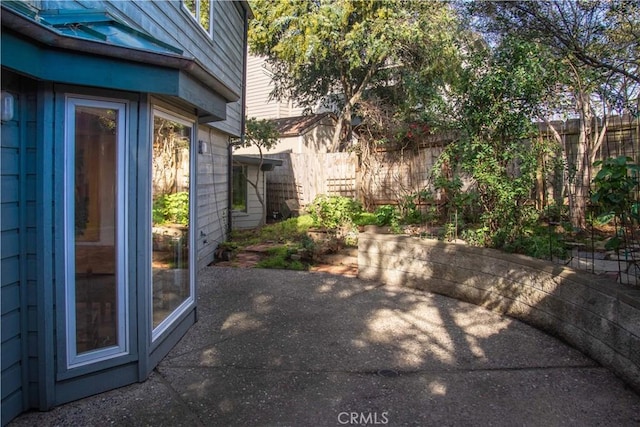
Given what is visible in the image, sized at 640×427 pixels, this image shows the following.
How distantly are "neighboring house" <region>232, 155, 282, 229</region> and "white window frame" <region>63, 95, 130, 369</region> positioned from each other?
8.75 m

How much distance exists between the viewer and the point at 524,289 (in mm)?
4695

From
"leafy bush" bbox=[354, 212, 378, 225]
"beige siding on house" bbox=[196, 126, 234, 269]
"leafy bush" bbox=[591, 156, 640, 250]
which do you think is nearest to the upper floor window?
"beige siding on house" bbox=[196, 126, 234, 269]

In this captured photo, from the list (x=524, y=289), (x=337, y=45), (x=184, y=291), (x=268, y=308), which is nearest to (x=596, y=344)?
(x=524, y=289)

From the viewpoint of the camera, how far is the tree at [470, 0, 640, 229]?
6344 mm

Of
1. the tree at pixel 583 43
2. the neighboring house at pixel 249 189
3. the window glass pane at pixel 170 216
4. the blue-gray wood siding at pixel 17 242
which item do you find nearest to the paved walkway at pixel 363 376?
the blue-gray wood siding at pixel 17 242

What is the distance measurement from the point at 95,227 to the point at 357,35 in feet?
36.4

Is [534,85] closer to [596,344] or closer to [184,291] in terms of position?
[596,344]

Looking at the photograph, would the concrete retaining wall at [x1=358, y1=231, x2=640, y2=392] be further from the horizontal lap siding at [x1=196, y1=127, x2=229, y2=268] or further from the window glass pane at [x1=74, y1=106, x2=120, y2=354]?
the window glass pane at [x1=74, y1=106, x2=120, y2=354]

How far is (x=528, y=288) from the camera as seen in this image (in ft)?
15.2

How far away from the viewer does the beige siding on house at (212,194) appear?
7.69m

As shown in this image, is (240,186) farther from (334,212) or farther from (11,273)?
(11,273)

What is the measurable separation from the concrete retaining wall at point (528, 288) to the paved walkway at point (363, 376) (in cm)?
15

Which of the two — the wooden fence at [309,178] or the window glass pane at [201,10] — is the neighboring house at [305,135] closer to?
the wooden fence at [309,178]

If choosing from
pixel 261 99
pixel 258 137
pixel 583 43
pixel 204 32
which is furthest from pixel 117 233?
pixel 261 99
